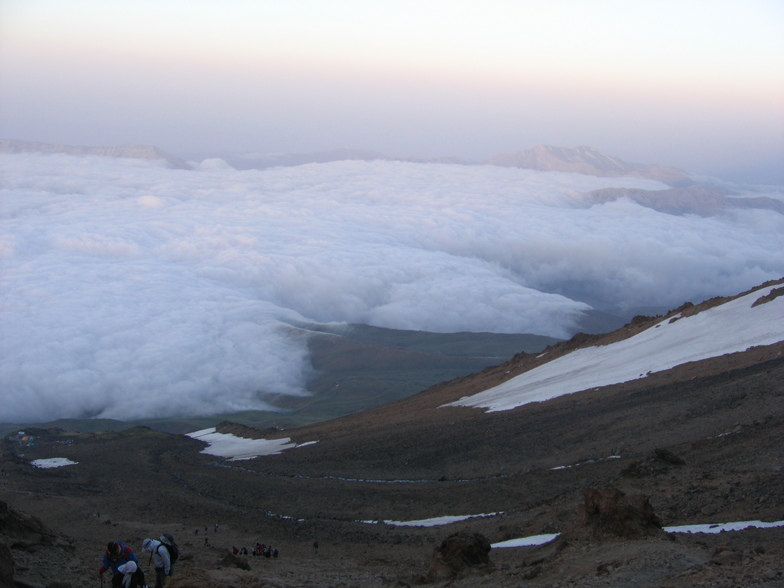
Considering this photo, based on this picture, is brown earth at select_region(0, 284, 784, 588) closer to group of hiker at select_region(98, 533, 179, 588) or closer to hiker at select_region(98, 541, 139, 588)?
group of hiker at select_region(98, 533, 179, 588)

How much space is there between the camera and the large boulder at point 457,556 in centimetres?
1294

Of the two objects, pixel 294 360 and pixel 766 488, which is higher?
pixel 766 488

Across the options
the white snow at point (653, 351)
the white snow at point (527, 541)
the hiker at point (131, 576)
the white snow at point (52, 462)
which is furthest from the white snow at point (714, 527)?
the white snow at point (52, 462)

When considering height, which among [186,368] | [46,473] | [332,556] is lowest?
[186,368]

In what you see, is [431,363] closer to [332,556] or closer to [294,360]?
[294,360]

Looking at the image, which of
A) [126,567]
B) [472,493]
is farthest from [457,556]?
[472,493]

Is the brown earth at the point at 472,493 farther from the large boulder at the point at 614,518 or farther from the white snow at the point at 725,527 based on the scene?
the white snow at the point at 725,527

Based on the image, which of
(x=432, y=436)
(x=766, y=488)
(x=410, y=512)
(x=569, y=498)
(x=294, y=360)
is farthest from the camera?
(x=294, y=360)

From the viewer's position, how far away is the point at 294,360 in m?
144

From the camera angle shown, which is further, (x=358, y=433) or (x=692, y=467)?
(x=358, y=433)

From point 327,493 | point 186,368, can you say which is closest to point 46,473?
point 327,493

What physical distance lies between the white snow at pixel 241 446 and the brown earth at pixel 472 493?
8.71ft

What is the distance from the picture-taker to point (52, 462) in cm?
4284

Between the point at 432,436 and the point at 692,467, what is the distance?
1505 cm
